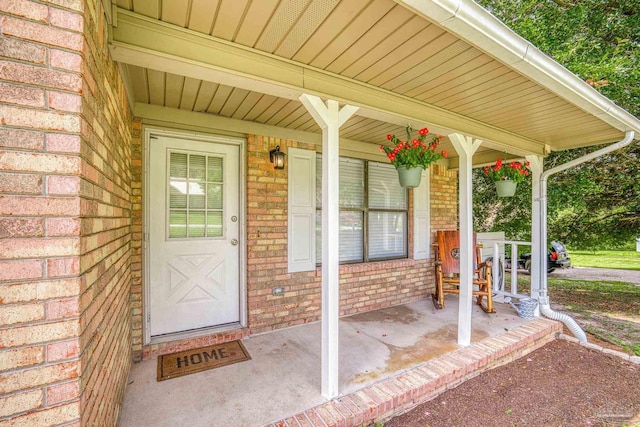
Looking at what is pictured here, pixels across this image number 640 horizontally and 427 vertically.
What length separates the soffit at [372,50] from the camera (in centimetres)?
149

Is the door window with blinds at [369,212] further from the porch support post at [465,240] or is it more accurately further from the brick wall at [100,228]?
the brick wall at [100,228]

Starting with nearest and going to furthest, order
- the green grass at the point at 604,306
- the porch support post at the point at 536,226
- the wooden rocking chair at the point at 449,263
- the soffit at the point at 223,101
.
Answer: the soffit at the point at 223,101, the green grass at the point at 604,306, the porch support post at the point at 536,226, the wooden rocking chair at the point at 449,263

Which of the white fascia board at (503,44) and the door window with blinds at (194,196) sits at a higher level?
the white fascia board at (503,44)

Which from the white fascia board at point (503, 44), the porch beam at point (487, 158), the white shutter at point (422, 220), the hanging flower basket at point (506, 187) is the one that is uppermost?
the white fascia board at point (503, 44)

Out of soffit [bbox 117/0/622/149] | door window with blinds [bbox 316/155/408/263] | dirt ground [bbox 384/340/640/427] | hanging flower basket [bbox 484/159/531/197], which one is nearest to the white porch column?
soffit [bbox 117/0/622/149]

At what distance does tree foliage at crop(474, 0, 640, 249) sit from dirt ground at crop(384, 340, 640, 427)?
10.1 feet

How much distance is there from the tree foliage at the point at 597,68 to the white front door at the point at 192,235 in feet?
15.5

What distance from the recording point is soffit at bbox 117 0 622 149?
1494 millimetres

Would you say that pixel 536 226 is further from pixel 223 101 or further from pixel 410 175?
pixel 223 101

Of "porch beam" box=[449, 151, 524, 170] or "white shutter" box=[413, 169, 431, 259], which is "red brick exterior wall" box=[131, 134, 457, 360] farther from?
"porch beam" box=[449, 151, 524, 170]

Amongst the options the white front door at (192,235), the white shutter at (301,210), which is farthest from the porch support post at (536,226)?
the white front door at (192,235)

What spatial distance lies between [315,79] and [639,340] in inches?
180

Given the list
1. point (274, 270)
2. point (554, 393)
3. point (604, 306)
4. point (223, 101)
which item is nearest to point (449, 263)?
point (554, 393)

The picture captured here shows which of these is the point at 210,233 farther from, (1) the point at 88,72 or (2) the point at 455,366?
(2) the point at 455,366
